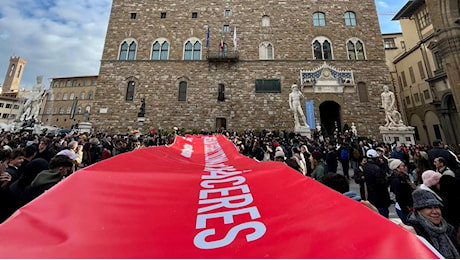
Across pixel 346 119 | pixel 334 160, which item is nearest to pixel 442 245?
pixel 334 160

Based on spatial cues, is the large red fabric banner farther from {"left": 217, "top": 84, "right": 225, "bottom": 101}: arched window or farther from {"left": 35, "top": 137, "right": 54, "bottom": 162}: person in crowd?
{"left": 217, "top": 84, "right": 225, "bottom": 101}: arched window

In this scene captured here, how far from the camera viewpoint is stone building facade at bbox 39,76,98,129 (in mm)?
35094

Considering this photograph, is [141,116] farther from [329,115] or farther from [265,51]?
[329,115]

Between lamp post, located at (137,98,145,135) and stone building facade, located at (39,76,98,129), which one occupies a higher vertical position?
stone building facade, located at (39,76,98,129)

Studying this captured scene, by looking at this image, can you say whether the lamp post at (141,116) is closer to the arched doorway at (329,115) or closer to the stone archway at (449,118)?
the arched doorway at (329,115)

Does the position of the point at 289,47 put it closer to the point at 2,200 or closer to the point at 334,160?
the point at 334,160

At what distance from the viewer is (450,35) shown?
368 inches

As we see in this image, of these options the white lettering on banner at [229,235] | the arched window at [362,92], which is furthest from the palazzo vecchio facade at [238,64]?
the white lettering on banner at [229,235]

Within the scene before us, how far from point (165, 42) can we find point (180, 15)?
2.79m

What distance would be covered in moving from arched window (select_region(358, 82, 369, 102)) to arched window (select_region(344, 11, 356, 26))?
17.8 feet

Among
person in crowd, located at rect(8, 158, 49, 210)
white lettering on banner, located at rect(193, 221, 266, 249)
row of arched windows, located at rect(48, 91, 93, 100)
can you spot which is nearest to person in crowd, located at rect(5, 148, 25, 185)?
person in crowd, located at rect(8, 158, 49, 210)

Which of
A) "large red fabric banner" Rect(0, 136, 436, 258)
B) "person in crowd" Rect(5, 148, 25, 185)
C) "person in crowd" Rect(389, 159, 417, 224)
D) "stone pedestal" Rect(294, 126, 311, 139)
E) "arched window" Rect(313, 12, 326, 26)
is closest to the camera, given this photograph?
"large red fabric banner" Rect(0, 136, 436, 258)

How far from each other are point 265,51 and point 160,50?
8.78m

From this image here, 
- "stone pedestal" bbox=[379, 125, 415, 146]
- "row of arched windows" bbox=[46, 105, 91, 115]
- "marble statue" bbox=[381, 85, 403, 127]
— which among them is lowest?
"stone pedestal" bbox=[379, 125, 415, 146]
